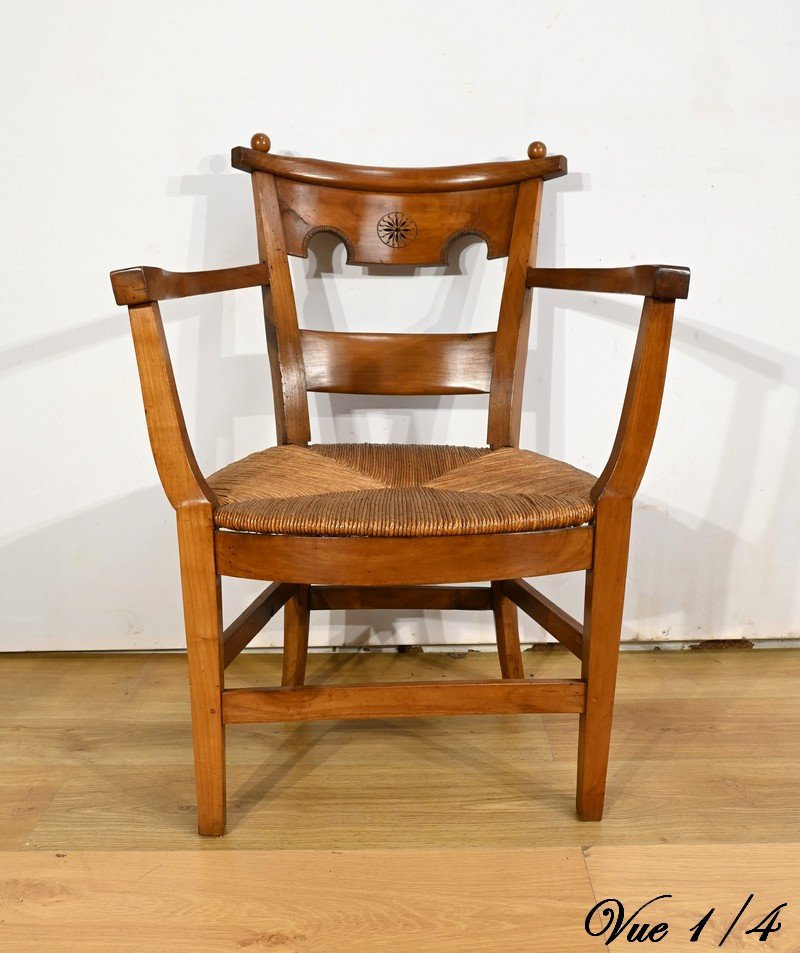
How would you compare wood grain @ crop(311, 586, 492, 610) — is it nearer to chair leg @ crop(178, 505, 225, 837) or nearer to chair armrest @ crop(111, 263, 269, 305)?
chair leg @ crop(178, 505, 225, 837)

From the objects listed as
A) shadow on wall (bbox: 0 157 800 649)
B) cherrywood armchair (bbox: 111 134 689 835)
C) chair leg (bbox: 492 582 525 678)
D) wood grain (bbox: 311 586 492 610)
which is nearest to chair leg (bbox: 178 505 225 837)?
cherrywood armchair (bbox: 111 134 689 835)

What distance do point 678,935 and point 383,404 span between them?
0.97 metres

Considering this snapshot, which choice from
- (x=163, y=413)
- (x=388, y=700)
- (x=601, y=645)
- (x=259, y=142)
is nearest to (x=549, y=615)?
(x=601, y=645)

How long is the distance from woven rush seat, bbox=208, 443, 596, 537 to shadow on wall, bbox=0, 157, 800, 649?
1.08ft

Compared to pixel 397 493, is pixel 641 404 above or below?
above

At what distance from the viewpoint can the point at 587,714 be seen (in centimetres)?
110

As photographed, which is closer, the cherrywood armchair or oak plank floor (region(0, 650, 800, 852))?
the cherrywood armchair

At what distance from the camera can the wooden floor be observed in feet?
3.11

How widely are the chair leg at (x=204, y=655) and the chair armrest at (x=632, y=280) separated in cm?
54

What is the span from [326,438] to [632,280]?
2.45ft

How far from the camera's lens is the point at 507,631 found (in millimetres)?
1417

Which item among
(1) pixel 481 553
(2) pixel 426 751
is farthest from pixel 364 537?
(2) pixel 426 751

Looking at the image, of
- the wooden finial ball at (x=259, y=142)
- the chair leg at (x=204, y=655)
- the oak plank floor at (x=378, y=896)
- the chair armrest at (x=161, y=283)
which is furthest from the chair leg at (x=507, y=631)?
the wooden finial ball at (x=259, y=142)

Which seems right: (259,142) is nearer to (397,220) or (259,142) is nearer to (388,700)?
(397,220)
